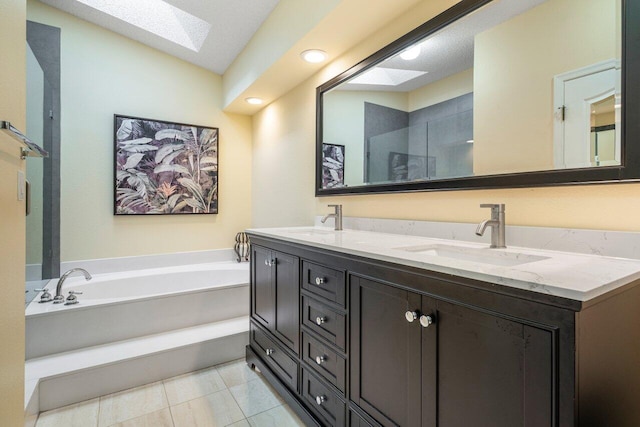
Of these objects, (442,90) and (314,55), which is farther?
(314,55)

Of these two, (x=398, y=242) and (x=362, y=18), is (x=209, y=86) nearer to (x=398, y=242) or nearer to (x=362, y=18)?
(x=362, y=18)

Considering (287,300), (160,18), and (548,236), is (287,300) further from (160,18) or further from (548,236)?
(160,18)

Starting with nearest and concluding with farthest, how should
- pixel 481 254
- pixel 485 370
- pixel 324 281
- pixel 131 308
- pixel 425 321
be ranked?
1. pixel 485 370
2. pixel 425 321
3. pixel 481 254
4. pixel 324 281
5. pixel 131 308

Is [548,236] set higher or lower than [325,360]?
higher

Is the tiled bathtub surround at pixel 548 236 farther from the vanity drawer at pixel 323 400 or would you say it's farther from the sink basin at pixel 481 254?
the vanity drawer at pixel 323 400

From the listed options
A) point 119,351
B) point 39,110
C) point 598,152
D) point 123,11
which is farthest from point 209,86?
point 598,152

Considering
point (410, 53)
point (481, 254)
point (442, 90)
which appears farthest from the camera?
point (410, 53)

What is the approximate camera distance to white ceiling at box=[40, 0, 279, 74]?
7.66 feet

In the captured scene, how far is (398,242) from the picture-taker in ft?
4.75

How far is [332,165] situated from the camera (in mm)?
2305

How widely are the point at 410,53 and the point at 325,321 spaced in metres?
1.41

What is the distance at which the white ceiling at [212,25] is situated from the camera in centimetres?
234

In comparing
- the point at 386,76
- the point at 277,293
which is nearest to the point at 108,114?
the point at 277,293

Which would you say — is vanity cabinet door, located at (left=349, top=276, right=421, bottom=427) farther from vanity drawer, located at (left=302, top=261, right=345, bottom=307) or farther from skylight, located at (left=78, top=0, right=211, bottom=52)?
skylight, located at (left=78, top=0, right=211, bottom=52)
